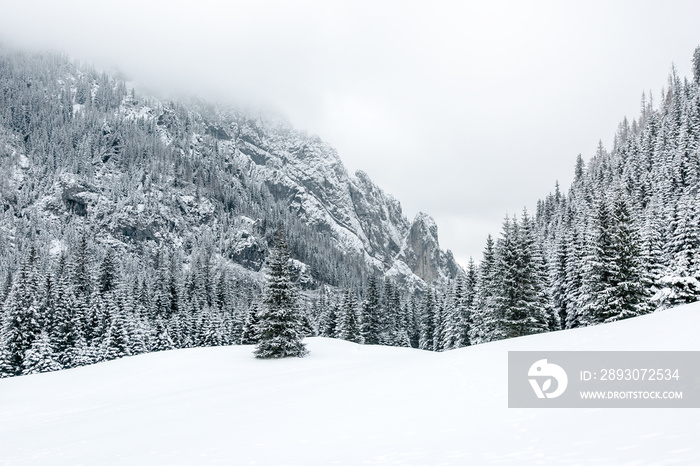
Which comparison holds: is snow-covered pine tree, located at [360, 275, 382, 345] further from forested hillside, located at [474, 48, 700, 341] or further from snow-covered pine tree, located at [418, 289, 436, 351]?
forested hillside, located at [474, 48, 700, 341]

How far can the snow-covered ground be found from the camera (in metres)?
7.29

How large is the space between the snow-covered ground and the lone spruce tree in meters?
7.39

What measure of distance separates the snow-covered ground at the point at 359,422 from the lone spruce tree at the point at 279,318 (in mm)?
7390

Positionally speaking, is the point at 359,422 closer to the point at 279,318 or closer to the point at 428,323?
the point at 279,318

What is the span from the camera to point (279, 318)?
107 ft

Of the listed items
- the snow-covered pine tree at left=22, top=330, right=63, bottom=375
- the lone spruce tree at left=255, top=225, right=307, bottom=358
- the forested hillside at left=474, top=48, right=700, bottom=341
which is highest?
the forested hillside at left=474, top=48, right=700, bottom=341

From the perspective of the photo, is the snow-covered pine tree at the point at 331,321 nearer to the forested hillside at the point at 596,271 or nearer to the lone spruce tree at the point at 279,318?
the forested hillside at the point at 596,271

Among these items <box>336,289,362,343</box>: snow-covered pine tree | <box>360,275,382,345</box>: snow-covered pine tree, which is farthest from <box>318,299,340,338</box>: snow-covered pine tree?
<box>360,275,382,345</box>: snow-covered pine tree

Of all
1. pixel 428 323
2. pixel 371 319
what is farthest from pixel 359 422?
pixel 428 323

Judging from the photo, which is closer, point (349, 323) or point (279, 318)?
point (279, 318)

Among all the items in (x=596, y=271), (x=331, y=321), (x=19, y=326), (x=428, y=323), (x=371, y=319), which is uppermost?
(x=596, y=271)

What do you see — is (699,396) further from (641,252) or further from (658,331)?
(641,252)

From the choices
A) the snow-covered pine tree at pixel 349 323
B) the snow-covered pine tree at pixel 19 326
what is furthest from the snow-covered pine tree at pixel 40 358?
the snow-covered pine tree at pixel 349 323

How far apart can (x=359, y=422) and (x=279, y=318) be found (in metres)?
21.7
